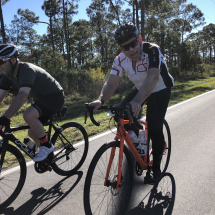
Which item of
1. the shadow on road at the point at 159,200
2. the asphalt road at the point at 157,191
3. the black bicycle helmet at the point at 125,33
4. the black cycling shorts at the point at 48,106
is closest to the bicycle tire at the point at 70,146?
the asphalt road at the point at 157,191

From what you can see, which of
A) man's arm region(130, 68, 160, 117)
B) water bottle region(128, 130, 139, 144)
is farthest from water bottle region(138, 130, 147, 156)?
man's arm region(130, 68, 160, 117)

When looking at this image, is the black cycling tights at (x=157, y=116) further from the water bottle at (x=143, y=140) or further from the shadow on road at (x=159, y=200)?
the shadow on road at (x=159, y=200)

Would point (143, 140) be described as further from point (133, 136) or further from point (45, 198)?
point (45, 198)

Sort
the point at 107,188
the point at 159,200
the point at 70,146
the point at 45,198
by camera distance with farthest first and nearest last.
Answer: the point at 70,146, the point at 45,198, the point at 159,200, the point at 107,188

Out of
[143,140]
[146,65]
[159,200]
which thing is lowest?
[159,200]

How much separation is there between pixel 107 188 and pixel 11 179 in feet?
4.48

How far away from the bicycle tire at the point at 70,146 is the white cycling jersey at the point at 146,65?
1.36 metres

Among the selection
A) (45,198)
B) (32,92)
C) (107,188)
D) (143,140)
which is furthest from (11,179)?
(143,140)

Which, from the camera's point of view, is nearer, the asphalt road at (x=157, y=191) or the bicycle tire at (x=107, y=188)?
the bicycle tire at (x=107, y=188)

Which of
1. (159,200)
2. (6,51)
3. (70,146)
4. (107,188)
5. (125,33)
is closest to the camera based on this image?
(125,33)

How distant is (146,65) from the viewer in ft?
9.07

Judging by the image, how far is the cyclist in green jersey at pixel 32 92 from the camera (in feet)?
8.96

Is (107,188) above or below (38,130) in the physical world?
below

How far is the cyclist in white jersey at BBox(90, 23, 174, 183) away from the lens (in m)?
2.52
